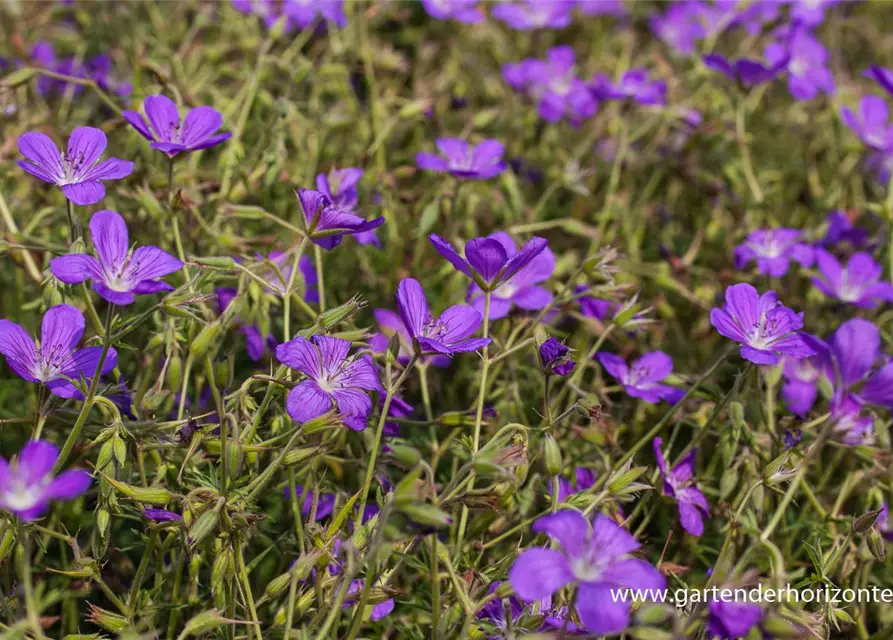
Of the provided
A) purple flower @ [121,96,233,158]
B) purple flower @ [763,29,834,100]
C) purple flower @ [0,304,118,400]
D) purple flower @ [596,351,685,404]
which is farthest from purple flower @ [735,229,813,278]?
purple flower @ [0,304,118,400]

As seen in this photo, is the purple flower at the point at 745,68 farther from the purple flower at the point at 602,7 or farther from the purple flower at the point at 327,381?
the purple flower at the point at 327,381

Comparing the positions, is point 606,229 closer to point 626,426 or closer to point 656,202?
point 656,202

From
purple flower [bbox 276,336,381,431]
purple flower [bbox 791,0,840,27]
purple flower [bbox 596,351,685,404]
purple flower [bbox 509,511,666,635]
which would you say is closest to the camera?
purple flower [bbox 509,511,666,635]

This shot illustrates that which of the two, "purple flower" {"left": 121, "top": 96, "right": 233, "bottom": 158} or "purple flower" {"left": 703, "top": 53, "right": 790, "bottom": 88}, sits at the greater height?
"purple flower" {"left": 121, "top": 96, "right": 233, "bottom": 158}

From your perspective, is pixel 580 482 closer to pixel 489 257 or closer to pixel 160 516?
pixel 489 257

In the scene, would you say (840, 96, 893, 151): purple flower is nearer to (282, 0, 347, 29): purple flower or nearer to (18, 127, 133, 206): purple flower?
(282, 0, 347, 29): purple flower

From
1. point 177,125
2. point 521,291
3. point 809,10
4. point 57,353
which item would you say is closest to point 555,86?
point 809,10

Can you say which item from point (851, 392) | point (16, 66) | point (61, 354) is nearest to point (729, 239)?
point (851, 392)
